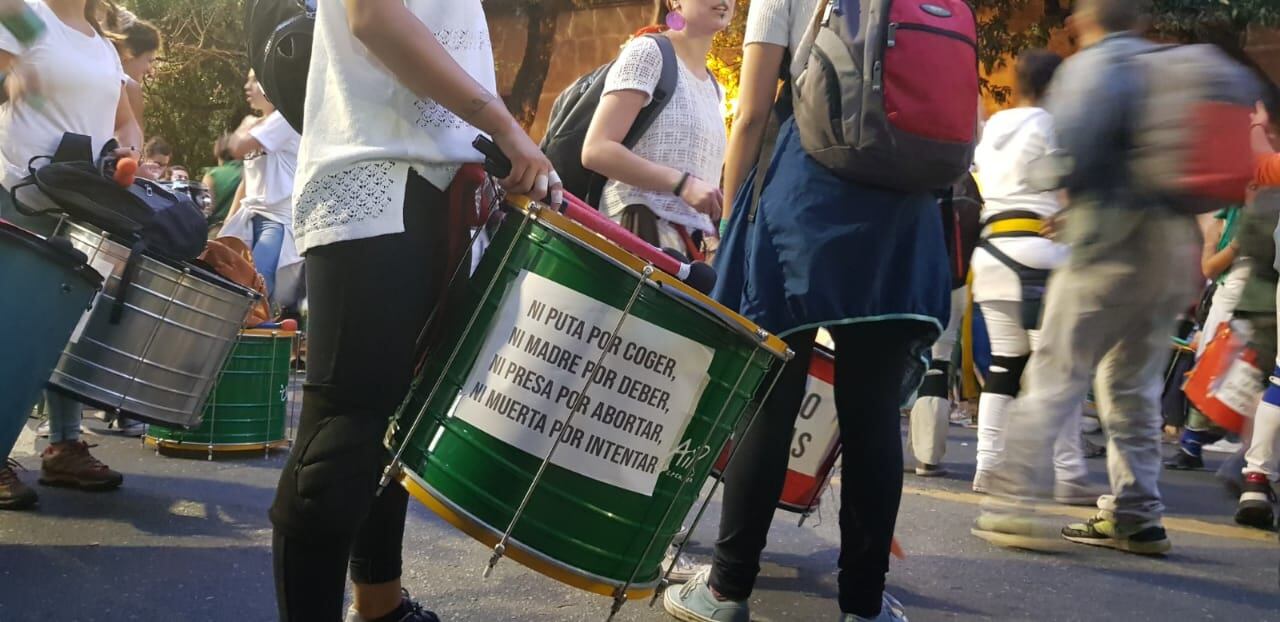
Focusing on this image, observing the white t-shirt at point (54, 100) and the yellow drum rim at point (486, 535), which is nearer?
the yellow drum rim at point (486, 535)

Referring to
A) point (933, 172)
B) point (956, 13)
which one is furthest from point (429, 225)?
point (956, 13)

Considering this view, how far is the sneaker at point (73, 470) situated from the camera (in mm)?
4316

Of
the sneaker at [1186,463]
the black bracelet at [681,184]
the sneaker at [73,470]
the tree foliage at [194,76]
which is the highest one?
the black bracelet at [681,184]

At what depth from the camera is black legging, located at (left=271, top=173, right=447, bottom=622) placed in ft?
6.81

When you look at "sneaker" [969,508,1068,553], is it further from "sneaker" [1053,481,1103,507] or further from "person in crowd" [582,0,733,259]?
"person in crowd" [582,0,733,259]

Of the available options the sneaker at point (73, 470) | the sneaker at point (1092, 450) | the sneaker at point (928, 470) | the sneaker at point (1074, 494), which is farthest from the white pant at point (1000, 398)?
the sneaker at point (73, 470)

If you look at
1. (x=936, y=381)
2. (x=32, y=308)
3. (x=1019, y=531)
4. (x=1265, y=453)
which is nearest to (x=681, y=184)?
(x=32, y=308)

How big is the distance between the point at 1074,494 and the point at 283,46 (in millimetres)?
4132

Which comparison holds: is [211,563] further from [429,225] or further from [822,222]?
[822,222]

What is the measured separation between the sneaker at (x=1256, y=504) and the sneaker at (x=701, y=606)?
289cm

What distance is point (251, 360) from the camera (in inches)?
212

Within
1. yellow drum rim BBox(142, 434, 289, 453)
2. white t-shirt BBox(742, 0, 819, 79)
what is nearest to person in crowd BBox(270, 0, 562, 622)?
white t-shirt BBox(742, 0, 819, 79)

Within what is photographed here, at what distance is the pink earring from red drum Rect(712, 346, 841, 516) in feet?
3.50

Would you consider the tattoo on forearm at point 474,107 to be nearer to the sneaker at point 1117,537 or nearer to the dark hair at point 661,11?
the dark hair at point 661,11
